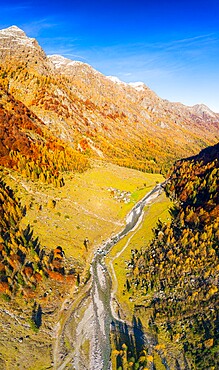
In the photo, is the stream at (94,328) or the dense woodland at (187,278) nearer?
the stream at (94,328)

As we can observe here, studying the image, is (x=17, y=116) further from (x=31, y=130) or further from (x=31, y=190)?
(x=31, y=190)

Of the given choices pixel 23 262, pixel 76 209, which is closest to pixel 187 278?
pixel 23 262

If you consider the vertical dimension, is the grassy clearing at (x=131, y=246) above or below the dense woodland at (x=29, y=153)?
below

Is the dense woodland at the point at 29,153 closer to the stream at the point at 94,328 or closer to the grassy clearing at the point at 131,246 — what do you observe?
the grassy clearing at the point at 131,246

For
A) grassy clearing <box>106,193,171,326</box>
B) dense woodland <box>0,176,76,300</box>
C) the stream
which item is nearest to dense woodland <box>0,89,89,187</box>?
dense woodland <box>0,176,76,300</box>

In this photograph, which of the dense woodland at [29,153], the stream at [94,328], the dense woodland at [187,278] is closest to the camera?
the stream at [94,328]

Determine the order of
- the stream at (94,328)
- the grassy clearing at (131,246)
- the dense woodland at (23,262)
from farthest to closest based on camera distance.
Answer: the grassy clearing at (131,246) < the dense woodland at (23,262) < the stream at (94,328)

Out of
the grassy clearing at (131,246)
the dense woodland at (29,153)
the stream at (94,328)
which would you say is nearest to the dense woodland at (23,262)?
the stream at (94,328)
